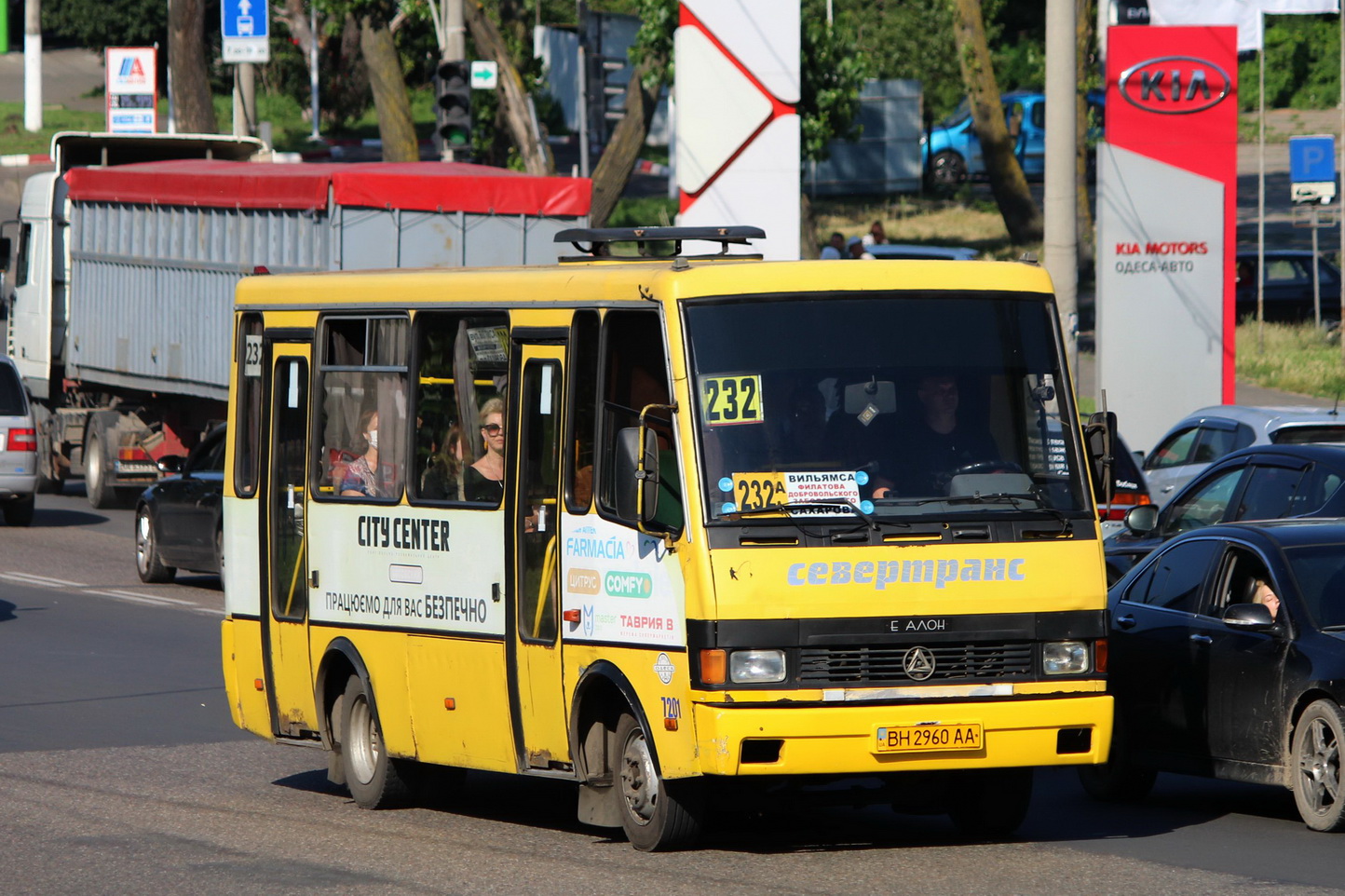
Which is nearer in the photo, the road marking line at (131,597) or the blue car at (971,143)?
the road marking line at (131,597)

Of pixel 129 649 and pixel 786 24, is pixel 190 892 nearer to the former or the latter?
pixel 129 649

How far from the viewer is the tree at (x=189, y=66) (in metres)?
41.6

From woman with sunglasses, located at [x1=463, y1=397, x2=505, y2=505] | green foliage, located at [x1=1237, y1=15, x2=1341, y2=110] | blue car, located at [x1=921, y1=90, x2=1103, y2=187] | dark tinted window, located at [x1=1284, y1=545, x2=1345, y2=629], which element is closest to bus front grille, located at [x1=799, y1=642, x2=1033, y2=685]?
dark tinted window, located at [x1=1284, y1=545, x2=1345, y2=629]

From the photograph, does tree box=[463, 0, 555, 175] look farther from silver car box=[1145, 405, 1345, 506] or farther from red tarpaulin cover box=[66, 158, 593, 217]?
silver car box=[1145, 405, 1345, 506]

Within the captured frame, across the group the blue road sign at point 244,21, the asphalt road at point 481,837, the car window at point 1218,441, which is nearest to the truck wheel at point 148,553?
the asphalt road at point 481,837

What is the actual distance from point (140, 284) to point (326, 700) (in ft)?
54.3

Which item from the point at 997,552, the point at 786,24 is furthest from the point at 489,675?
the point at 786,24

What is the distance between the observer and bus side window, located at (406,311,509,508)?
→ 9602 mm

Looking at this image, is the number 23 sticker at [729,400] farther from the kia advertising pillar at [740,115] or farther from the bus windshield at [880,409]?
the kia advertising pillar at [740,115]

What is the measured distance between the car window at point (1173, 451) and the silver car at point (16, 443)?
39.8 ft

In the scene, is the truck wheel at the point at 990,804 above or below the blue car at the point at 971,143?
below

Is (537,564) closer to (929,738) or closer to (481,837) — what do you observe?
(481,837)

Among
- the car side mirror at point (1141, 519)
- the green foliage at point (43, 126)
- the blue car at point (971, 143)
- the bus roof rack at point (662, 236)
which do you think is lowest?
the car side mirror at point (1141, 519)

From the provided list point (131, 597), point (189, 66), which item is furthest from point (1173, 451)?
point (189, 66)
